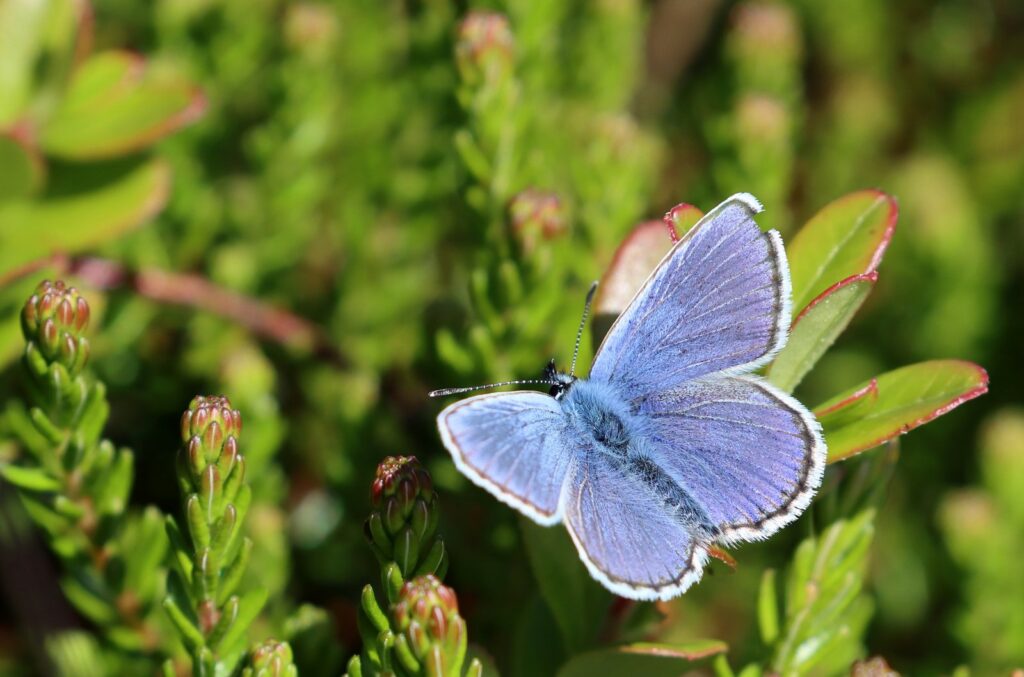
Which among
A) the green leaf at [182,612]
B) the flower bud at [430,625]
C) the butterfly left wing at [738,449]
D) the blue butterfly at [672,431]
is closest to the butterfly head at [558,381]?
the blue butterfly at [672,431]

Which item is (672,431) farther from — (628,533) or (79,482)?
(79,482)

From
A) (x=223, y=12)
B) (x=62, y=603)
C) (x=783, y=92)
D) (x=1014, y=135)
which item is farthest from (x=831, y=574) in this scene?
(x=1014, y=135)

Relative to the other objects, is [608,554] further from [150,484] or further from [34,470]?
[150,484]

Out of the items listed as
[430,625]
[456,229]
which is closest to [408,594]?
[430,625]

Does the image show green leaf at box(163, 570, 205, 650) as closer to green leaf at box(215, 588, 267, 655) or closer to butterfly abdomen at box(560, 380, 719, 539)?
green leaf at box(215, 588, 267, 655)

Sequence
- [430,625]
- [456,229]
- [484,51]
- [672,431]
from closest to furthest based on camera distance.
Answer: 1. [430,625]
2. [672,431]
3. [484,51]
4. [456,229]

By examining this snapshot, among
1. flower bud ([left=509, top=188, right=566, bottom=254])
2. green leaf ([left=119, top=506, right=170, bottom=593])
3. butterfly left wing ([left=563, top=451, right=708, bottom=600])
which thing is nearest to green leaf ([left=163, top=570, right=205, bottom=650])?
green leaf ([left=119, top=506, right=170, bottom=593])

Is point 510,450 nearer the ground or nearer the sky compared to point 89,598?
nearer the sky
